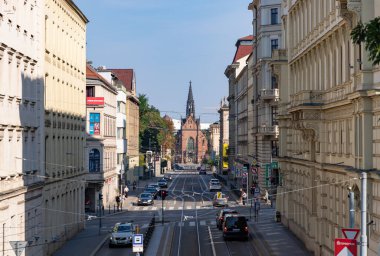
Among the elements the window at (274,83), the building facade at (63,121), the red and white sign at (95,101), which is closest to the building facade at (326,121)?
the building facade at (63,121)

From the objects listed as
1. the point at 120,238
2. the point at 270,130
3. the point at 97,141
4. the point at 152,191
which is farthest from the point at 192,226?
the point at 152,191

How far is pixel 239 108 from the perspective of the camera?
122 m

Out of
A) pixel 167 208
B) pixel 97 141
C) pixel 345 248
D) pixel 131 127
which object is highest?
pixel 131 127

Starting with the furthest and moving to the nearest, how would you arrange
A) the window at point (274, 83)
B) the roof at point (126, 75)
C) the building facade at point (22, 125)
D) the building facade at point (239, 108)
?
the roof at point (126, 75) < the building facade at point (239, 108) < the window at point (274, 83) < the building facade at point (22, 125)

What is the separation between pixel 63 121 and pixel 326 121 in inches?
651

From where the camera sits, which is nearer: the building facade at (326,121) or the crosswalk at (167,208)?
the building facade at (326,121)

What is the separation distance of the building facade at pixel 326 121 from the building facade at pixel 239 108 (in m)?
42.5

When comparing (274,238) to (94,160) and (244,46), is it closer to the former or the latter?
(94,160)

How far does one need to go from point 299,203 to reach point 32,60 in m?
18.7

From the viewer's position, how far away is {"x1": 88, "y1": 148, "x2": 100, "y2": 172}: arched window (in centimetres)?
7375

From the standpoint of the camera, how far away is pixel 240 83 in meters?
120

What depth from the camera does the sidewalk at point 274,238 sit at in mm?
42656

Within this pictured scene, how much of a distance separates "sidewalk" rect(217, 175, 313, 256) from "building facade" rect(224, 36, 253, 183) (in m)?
34.1

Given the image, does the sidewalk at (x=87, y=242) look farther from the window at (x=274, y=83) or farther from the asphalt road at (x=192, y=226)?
the window at (x=274, y=83)
